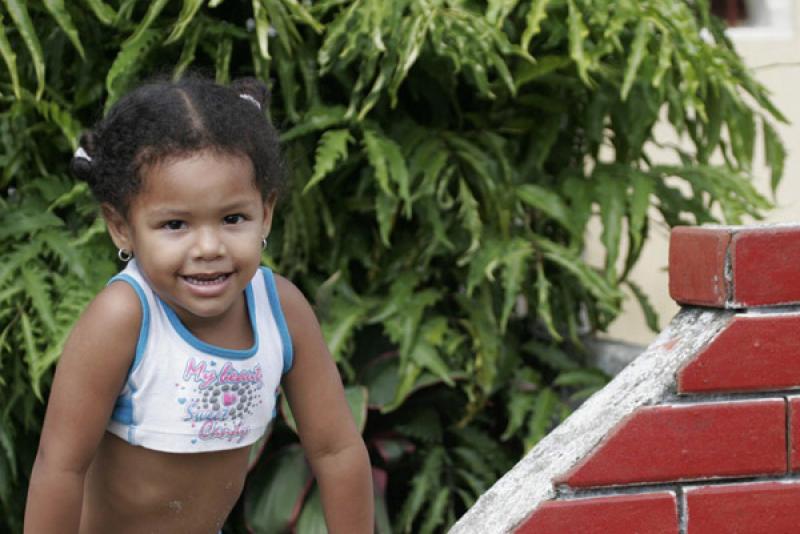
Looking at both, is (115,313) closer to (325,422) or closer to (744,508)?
(325,422)

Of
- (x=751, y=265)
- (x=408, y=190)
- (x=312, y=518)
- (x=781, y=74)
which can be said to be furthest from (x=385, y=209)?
(x=781, y=74)

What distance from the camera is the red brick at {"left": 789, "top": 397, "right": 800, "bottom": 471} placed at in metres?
2.45

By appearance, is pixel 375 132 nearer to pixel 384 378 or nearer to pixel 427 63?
pixel 427 63

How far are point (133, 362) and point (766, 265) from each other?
110 cm

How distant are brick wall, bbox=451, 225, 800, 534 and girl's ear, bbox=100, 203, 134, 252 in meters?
0.80

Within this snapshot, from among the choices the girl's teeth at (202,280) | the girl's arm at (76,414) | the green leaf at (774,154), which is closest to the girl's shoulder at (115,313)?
the girl's arm at (76,414)

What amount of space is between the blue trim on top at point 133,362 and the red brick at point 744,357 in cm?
92

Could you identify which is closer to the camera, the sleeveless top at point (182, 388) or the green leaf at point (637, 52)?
the sleeveless top at point (182, 388)

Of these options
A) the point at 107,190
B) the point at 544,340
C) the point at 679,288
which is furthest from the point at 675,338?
the point at 544,340

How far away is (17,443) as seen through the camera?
3443mm

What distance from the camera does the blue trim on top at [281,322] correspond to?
2508 millimetres

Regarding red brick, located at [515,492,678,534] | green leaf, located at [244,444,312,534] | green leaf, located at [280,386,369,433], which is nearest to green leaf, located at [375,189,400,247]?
green leaf, located at [280,386,369,433]

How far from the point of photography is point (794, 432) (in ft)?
8.09

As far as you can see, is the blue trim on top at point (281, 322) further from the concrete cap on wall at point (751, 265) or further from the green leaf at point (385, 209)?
the green leaf at point (385, 209)
